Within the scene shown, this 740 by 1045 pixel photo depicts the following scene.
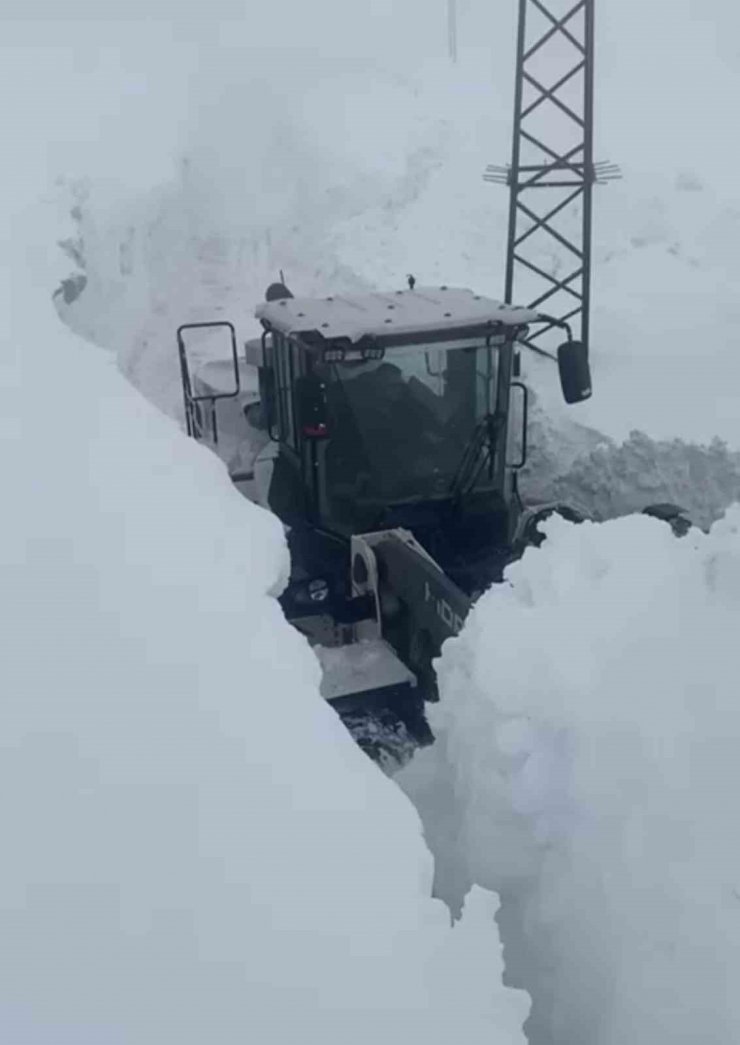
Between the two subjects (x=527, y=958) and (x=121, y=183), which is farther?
(x=121, y=183)

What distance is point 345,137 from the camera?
54.9ft

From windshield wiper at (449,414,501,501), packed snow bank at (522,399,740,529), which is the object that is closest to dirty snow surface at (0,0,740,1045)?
windshield wiper at (449,414,501,501)

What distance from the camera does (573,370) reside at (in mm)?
5820

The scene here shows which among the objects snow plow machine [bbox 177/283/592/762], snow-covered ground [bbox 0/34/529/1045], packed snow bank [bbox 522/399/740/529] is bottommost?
packed snow bank [bbox 522/399/740/529]

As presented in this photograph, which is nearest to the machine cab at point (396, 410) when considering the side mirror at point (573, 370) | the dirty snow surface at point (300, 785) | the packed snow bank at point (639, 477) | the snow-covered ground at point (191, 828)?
the side mirror at point (573, 370)

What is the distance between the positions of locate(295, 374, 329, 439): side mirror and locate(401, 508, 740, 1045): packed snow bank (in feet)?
6.09

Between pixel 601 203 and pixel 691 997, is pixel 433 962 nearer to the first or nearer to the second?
pixel 691 997

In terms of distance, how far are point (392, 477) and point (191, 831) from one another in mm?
3376

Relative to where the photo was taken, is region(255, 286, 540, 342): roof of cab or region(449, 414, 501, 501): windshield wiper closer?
region(255, 286, 540, 342): roof of cab

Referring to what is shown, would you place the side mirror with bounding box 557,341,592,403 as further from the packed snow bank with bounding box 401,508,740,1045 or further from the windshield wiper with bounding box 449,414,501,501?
the packed snow bank with bounding box 401,508,740,1045

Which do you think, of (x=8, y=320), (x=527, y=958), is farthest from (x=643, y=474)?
(x=527, y=958)

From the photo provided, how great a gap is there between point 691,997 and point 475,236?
41.8 feet

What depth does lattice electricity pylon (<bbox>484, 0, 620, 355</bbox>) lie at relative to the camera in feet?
34.0

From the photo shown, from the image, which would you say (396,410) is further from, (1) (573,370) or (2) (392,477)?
(1) (573,370)
